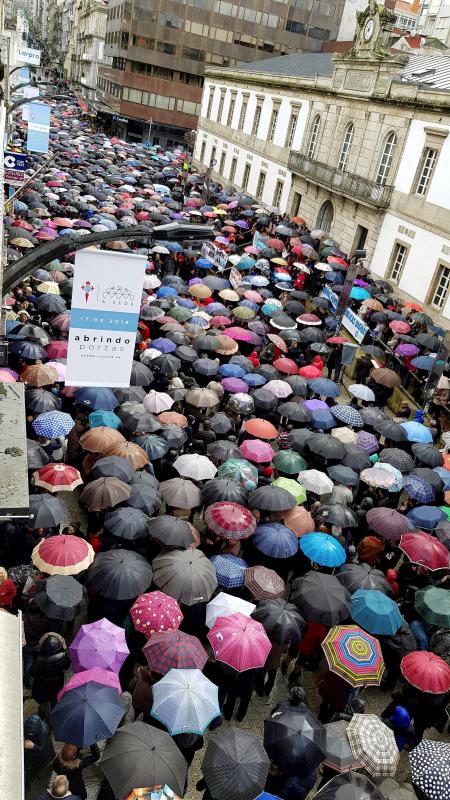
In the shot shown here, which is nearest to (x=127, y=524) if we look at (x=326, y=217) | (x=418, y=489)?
(x=418, y=489)

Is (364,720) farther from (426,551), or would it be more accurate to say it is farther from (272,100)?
(272,100)

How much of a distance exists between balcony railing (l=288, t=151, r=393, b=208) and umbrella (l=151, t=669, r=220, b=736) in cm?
2626

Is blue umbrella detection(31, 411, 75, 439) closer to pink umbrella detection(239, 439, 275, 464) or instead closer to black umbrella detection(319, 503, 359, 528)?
pink umbrella detection(239, 439, 275, 464)

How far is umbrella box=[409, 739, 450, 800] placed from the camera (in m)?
6.46

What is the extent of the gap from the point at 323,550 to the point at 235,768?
4.04m

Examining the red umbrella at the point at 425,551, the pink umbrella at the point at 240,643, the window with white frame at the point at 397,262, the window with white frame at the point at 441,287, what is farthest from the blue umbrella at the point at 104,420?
the window with white frame at the point at 397,262

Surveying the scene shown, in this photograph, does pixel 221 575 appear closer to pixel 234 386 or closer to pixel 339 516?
pixel 339 516

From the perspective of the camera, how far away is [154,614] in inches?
301

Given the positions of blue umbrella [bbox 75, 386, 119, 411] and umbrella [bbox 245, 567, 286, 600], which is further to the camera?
blue umbrella [bbox 75, 386, 119, 411]

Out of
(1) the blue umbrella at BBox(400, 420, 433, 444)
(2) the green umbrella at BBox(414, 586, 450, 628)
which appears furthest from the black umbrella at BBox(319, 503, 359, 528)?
(1) the blue umbrella at BBox(400, 420, 433, 444)

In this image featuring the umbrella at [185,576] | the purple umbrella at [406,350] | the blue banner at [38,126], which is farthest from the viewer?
the blue banner at [38,126]

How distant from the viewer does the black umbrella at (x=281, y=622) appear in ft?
26.0

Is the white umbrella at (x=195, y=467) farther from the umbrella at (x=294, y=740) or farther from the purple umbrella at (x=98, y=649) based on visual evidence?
the umbrella at (x=294, y=740)

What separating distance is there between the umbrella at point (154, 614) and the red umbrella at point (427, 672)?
279 cm
